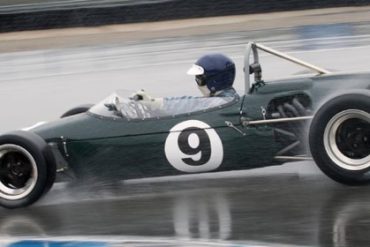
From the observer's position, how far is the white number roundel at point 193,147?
5.86m

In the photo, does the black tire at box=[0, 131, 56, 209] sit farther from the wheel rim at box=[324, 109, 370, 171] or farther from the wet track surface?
the wheel rim at box=[324, 109, 370, 171]

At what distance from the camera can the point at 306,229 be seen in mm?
4770

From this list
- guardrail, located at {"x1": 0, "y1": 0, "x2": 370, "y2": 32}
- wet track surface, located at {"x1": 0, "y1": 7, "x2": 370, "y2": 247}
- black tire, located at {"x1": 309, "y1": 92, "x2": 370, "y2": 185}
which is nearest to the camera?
wet track surface, located at {"x1": 0, "y1": 7, "x2": 370, "y2": 247}

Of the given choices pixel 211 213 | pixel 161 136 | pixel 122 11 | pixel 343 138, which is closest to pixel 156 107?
pixel 161 136

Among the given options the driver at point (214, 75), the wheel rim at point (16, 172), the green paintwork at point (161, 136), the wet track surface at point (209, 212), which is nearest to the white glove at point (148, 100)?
the driver at point (214, 75)

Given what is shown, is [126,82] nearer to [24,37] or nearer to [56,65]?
[56,65]

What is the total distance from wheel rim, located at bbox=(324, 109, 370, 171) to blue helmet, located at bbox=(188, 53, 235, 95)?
1005 millimetres

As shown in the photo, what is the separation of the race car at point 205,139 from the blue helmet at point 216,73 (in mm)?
185

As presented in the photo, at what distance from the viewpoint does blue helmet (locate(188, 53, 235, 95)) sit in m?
6.27

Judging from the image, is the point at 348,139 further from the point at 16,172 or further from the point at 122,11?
the point at 122,11

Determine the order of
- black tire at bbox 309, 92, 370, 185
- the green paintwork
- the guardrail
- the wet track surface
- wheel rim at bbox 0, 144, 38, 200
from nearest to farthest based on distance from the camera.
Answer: the wet track surface, black tire at bbox 309, 92, 370, 185, the green paintwork, wheel rim at bbox 0, 144, 38, 200, the guardrail

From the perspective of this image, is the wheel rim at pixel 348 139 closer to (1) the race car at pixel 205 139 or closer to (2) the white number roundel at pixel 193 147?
(1) the race car at pixel 205 139

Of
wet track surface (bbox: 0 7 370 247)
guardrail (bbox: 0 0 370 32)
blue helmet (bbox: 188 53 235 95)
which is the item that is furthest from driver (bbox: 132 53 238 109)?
guardrail (bbox: 0 0 370 32)

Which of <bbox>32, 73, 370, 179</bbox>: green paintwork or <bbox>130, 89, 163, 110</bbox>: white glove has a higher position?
<bbox>130, 89, 163, 110</bbox>: white glove
